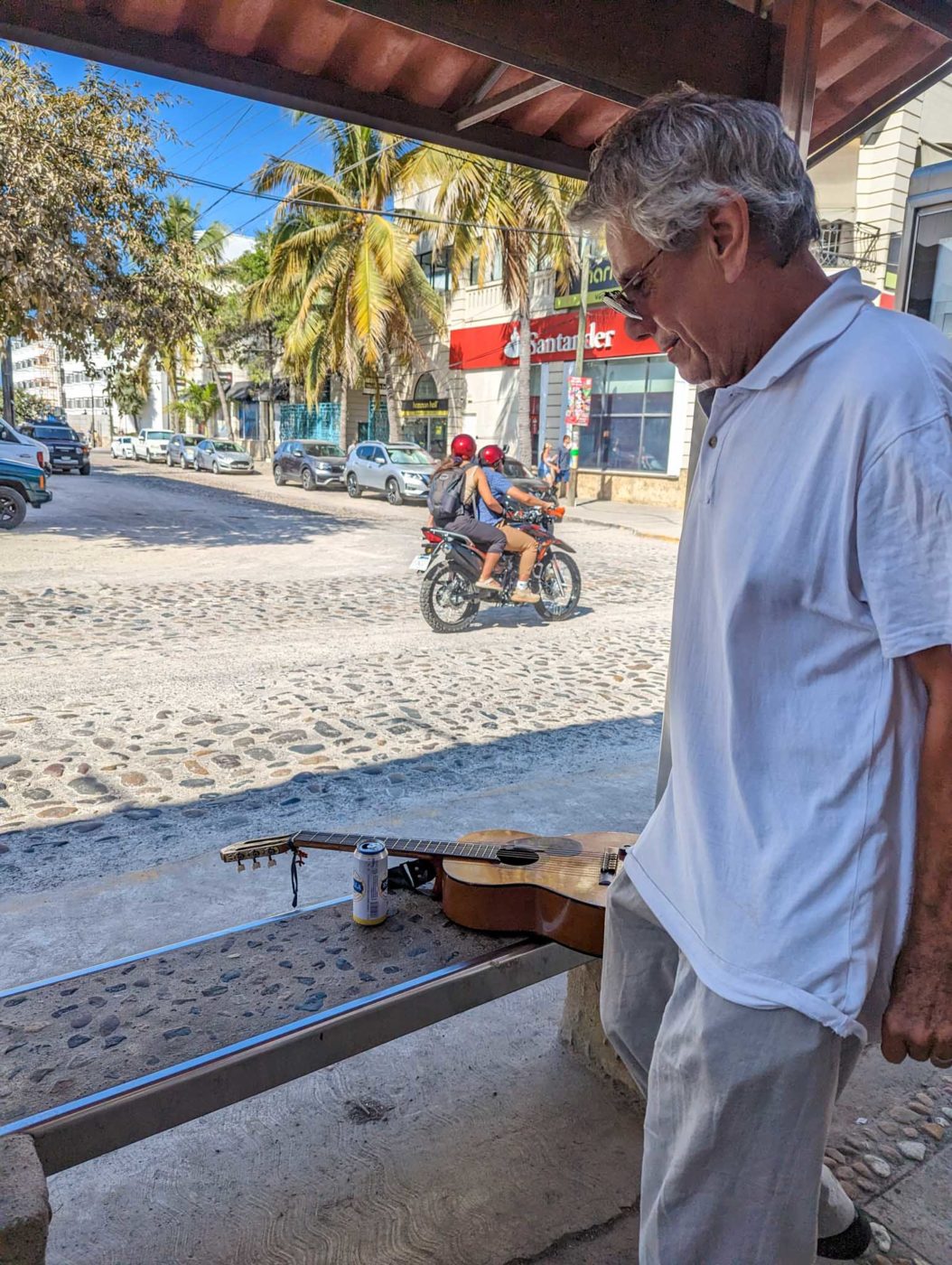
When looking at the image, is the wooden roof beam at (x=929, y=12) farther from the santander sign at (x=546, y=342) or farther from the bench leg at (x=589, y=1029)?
the santander sign at (x=546, y=342)

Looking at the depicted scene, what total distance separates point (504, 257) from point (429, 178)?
291 centimetres

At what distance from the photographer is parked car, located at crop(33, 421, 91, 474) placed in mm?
26266

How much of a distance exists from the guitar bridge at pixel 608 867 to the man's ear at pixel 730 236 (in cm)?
151

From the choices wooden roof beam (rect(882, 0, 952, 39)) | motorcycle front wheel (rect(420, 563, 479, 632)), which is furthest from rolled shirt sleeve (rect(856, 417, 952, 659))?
motorcycle front wheel (rect(420, 563, 479, 632))

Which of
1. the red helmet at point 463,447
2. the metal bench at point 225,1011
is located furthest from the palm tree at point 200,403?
the metal bench at point 225,1011

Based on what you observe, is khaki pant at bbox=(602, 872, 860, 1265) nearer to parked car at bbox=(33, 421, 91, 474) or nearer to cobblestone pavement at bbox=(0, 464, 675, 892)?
cobblestone pavement at bbox=(0, 464, 675, 892)

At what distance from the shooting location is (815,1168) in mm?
1274

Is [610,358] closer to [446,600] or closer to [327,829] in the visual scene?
[446,600]

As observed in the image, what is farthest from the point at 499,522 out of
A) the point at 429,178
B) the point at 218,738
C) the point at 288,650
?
the point at 429,178

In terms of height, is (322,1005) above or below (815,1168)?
below

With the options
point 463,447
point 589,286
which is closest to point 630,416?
point 589,286

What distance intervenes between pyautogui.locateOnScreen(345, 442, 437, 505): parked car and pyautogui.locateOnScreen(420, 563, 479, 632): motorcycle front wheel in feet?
40.7

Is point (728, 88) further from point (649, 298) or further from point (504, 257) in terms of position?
point (504, 257)

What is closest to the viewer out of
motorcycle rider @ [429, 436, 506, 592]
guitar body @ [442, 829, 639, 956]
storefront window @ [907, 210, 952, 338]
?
guitar body @ [442, 829, 639, 956]
